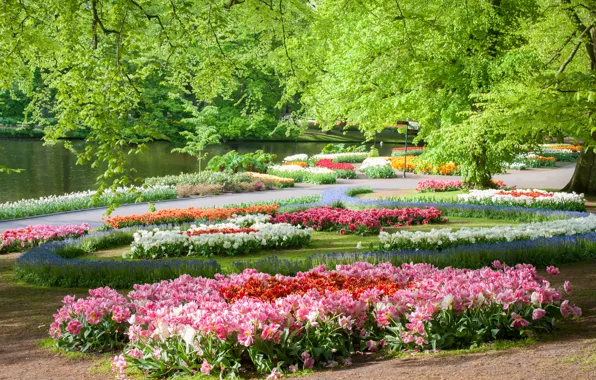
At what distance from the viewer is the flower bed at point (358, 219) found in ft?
39.6

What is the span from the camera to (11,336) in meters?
6.01

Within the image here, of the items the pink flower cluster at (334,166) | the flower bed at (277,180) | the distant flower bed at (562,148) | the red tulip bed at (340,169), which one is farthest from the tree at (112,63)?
the distant flower bed at (562,148)

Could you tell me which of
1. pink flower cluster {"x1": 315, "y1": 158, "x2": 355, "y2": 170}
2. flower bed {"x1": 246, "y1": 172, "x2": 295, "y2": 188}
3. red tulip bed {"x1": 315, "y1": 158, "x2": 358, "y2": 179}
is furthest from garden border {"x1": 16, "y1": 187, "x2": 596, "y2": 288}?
pink flower cluster {"x1": 315, "y1": 158, "x2": 355, "y2": 170}

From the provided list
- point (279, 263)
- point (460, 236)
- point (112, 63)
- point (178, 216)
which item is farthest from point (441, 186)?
point (112, 63)

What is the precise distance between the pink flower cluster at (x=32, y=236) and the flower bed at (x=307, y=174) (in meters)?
13.2

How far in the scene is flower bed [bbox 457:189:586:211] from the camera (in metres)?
14.6

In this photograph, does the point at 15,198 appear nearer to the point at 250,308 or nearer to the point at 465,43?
the point at 465,43

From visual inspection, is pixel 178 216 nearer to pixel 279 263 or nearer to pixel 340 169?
pixel 279 263

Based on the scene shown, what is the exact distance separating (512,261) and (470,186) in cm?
1188

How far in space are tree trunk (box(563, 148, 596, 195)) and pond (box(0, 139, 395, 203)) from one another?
15.4 m

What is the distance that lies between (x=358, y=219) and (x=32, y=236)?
584cm

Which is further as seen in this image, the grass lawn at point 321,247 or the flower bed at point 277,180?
the flower bed at point 277,180

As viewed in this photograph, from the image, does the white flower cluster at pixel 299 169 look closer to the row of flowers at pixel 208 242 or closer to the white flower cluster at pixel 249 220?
the white flower cluster at pixel 249 220

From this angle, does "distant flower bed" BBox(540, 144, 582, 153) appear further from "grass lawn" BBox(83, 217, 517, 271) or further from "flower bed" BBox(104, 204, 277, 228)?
"flower bed" BBox(104, 204, 277, 228)
